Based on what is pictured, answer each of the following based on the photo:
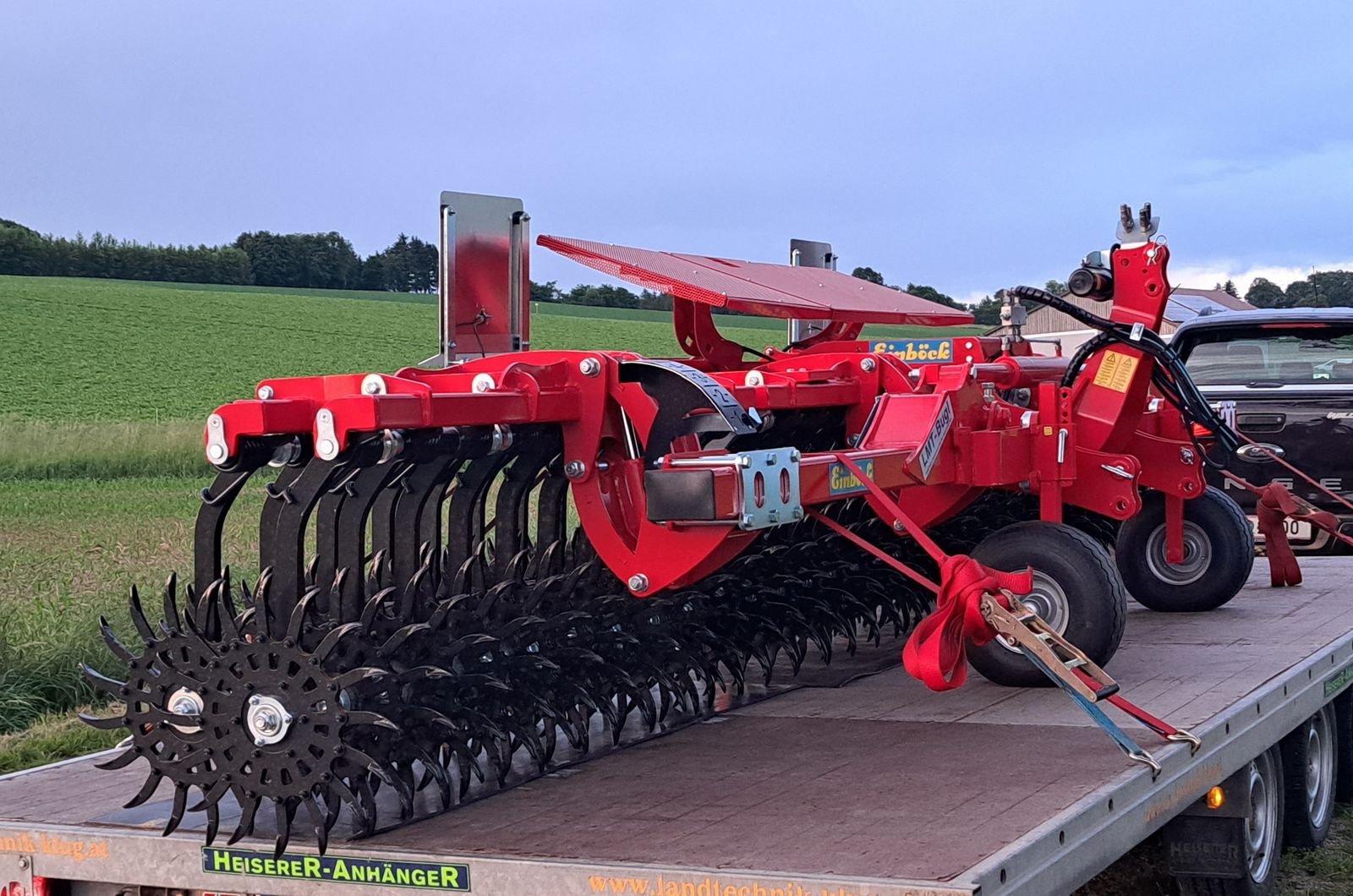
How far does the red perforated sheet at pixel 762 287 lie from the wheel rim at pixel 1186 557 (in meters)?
1.08

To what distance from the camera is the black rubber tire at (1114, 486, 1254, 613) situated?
6.17 metres

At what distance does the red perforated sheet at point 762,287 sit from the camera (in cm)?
464

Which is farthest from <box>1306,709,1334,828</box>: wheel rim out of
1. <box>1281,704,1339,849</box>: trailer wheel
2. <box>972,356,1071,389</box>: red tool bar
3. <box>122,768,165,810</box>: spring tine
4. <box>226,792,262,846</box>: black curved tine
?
<box>122,768,165,810</box>: spring tine

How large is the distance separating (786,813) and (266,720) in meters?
1.01

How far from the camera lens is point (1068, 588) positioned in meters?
4.84

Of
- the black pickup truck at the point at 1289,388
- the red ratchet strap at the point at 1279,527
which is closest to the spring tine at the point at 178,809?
the red ratchet strap at the point at 1279,527

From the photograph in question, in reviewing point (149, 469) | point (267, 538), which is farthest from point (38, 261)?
point (267, 538)

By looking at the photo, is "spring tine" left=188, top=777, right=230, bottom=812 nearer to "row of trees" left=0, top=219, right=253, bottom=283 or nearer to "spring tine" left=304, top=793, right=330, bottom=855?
"spring tine" left=304, top=793, right=330, bottom=855

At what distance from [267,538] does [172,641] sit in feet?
1.14

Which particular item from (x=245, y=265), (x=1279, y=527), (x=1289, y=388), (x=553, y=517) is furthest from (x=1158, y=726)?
(x=245, y=265)

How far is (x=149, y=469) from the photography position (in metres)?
17.7

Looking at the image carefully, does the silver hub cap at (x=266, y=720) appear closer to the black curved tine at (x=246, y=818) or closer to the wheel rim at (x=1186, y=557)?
the black curved tine at (x=246, y=818)

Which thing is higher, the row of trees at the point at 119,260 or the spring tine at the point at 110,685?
the row of trees at the point at 119,260

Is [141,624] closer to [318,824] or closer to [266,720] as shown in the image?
[266,720]
